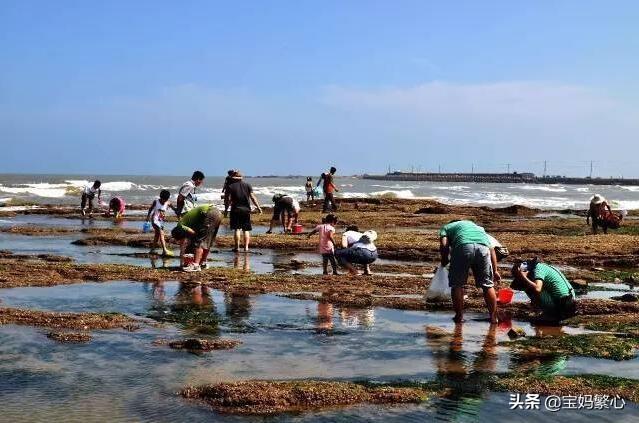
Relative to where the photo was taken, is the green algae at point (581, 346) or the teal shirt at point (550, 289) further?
the teal shirt at point (550, 289)

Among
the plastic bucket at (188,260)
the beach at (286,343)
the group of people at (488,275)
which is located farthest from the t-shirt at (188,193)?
the group of people at (488,275)

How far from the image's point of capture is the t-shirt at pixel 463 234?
9531 mm

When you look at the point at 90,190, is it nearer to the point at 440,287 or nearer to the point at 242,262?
the point at 242,262

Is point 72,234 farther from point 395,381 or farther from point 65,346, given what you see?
point 395,381

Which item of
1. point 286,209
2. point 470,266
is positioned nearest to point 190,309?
point 470,266

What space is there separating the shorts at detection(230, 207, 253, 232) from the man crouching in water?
8.67 m

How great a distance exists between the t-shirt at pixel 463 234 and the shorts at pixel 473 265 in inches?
2.9

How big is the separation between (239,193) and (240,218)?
64 cm

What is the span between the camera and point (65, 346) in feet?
24.7

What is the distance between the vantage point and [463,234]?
9.58m

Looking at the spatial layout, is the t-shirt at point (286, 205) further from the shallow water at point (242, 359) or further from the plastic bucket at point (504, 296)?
the plastic bucket at point (504, 296)

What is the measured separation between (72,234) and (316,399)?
61.5 feet

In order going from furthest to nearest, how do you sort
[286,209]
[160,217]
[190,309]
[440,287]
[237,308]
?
[286,209]
[160,217]
[440,287]
[237,308]
[190,309]

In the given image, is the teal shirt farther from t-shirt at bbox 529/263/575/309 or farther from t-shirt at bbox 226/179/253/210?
t-shirt at bbox 226/179/253/210
